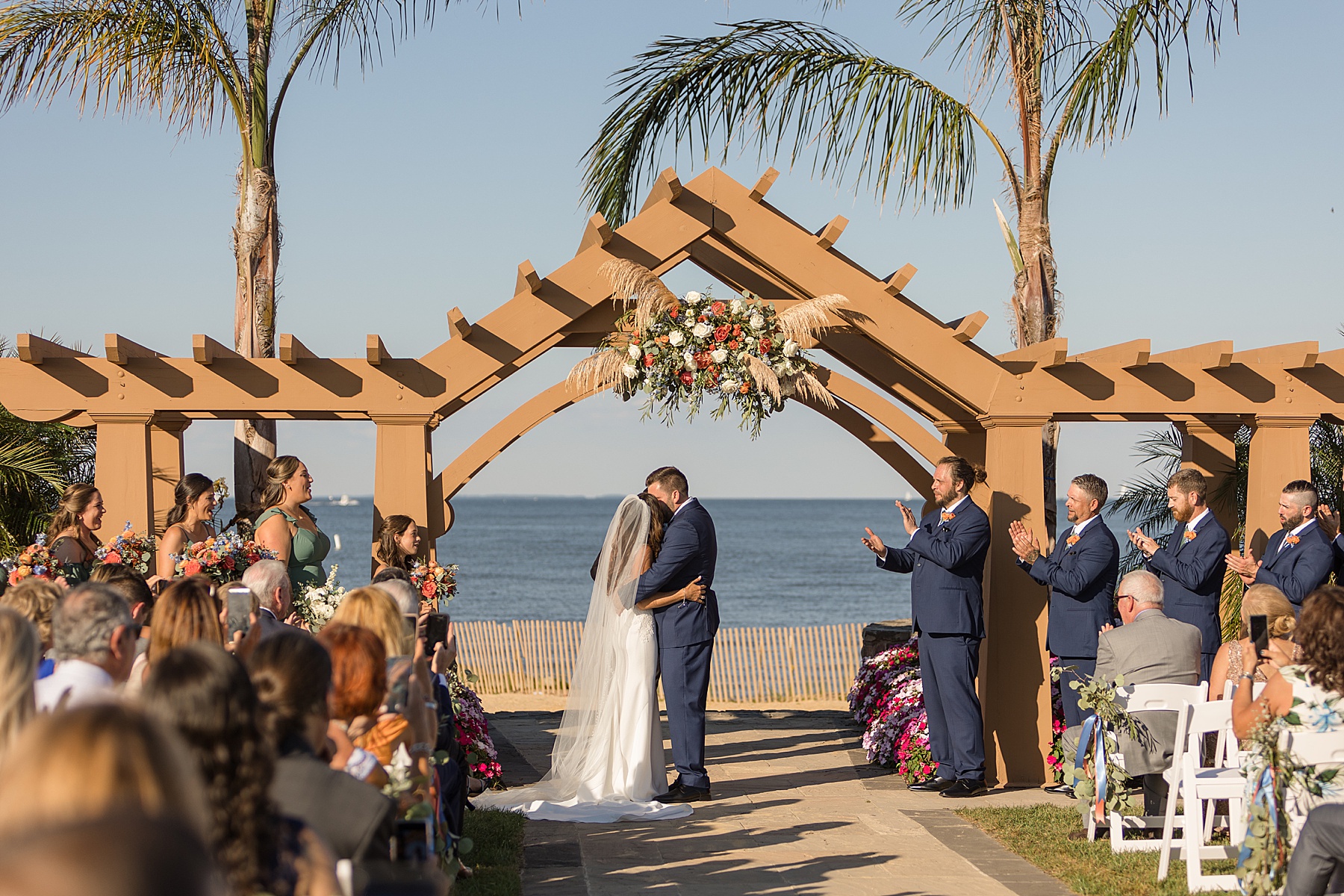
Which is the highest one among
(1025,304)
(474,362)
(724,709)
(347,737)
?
(1025,304)

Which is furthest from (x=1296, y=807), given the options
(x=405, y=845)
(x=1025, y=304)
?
(x=1025, y=304)

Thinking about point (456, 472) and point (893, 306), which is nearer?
point (893, 306)

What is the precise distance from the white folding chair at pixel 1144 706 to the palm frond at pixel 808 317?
298 centimetres

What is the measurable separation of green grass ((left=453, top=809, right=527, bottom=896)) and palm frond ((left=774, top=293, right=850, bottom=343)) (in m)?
3.54

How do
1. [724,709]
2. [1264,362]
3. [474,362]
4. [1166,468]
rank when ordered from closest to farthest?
[474,362], [1264,362], [1166,468], [724,709]

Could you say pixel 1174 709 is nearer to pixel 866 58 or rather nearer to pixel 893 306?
pixel 893 306

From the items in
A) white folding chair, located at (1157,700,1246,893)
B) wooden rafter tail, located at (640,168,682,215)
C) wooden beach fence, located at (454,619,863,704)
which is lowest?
wooden beach fence, located at (454,619,863,704)

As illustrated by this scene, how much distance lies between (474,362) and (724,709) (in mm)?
6598

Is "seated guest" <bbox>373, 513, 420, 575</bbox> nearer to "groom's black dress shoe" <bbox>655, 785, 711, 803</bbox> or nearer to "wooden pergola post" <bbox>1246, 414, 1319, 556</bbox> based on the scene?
"groom's black dress shoe" <bbox>655, 785, 711, 803</bbox>

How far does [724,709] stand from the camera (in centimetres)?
1338

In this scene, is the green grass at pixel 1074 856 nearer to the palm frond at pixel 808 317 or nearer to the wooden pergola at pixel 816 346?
the wooden pergola at pixel 816 346

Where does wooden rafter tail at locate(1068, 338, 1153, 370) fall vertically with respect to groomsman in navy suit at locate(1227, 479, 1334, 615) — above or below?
above

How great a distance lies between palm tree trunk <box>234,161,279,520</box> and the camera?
10.3 meters

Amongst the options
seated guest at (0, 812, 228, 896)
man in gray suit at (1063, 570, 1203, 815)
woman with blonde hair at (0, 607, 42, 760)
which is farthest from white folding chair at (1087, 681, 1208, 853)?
seated guest at (0, 812, 228, 896)
